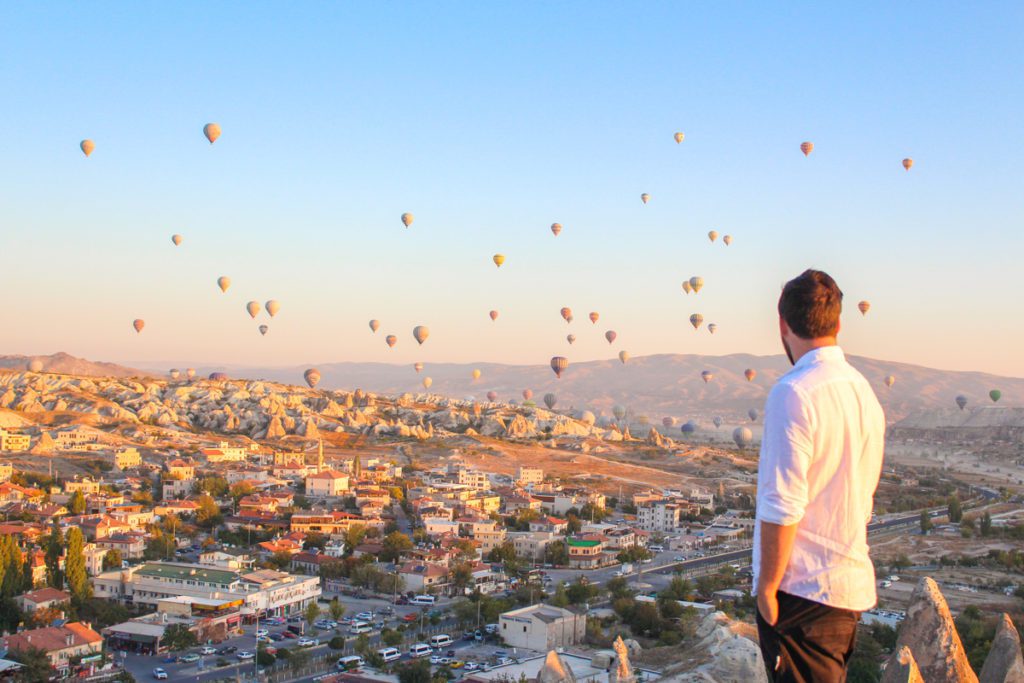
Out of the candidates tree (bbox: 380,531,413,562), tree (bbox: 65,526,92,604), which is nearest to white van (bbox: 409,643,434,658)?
tree (bbox: 65,526,92,604)

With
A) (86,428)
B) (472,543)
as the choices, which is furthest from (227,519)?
(86,428)

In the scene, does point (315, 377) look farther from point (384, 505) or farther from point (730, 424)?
point (730, 424)

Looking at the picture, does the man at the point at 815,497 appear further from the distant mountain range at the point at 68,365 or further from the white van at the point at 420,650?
the distant mountain range at the point at 68,365

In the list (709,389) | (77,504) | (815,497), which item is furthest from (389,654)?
(709,389)

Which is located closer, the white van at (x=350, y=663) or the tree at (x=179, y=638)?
the white van at (x=350, y=663)

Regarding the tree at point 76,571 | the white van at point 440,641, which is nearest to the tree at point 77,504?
the tree at point 76,571

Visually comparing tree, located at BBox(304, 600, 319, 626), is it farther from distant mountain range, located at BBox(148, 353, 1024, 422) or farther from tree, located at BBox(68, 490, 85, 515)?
distant mountain range, located at BBox(148, 353, 1024, 422)
